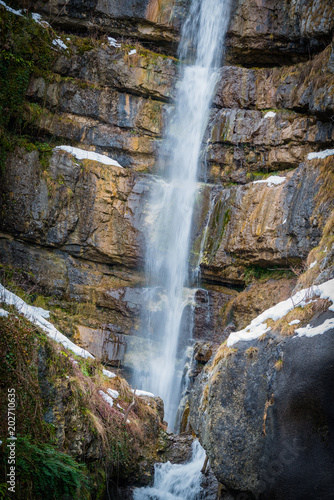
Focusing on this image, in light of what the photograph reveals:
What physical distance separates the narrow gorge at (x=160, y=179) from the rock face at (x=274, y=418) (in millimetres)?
3191

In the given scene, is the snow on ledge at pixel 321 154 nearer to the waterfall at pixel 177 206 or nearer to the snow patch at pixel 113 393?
the waterfall at pixel 177 206

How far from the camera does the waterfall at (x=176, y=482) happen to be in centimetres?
869

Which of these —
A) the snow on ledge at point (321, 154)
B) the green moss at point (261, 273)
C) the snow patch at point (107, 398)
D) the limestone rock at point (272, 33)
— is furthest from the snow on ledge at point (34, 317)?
the limestone rock at point (272, 33)

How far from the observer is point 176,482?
352 inches

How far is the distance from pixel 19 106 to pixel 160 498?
1305cm

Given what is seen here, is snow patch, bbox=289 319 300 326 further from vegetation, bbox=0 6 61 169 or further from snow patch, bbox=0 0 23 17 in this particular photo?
snow patch, bbox=0 0 23 17

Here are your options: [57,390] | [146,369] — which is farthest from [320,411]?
[146,369]

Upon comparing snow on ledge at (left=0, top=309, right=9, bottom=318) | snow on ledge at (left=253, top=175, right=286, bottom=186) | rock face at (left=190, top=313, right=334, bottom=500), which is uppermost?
snow on ledge at (left=253, top=175, right=286, bottom=186)

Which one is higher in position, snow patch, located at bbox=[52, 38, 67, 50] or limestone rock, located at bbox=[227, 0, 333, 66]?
limestone rock, located at bbox=[227, 0, 333, 66]

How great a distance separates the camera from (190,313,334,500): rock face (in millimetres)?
5234

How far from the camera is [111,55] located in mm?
16859

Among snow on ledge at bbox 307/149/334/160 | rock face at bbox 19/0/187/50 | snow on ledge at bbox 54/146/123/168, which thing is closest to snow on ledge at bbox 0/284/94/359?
snow on ledge at bbox 54/146/123/168

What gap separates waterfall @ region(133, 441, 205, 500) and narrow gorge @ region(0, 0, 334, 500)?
42 millimetres

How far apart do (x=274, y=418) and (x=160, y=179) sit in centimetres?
1186
